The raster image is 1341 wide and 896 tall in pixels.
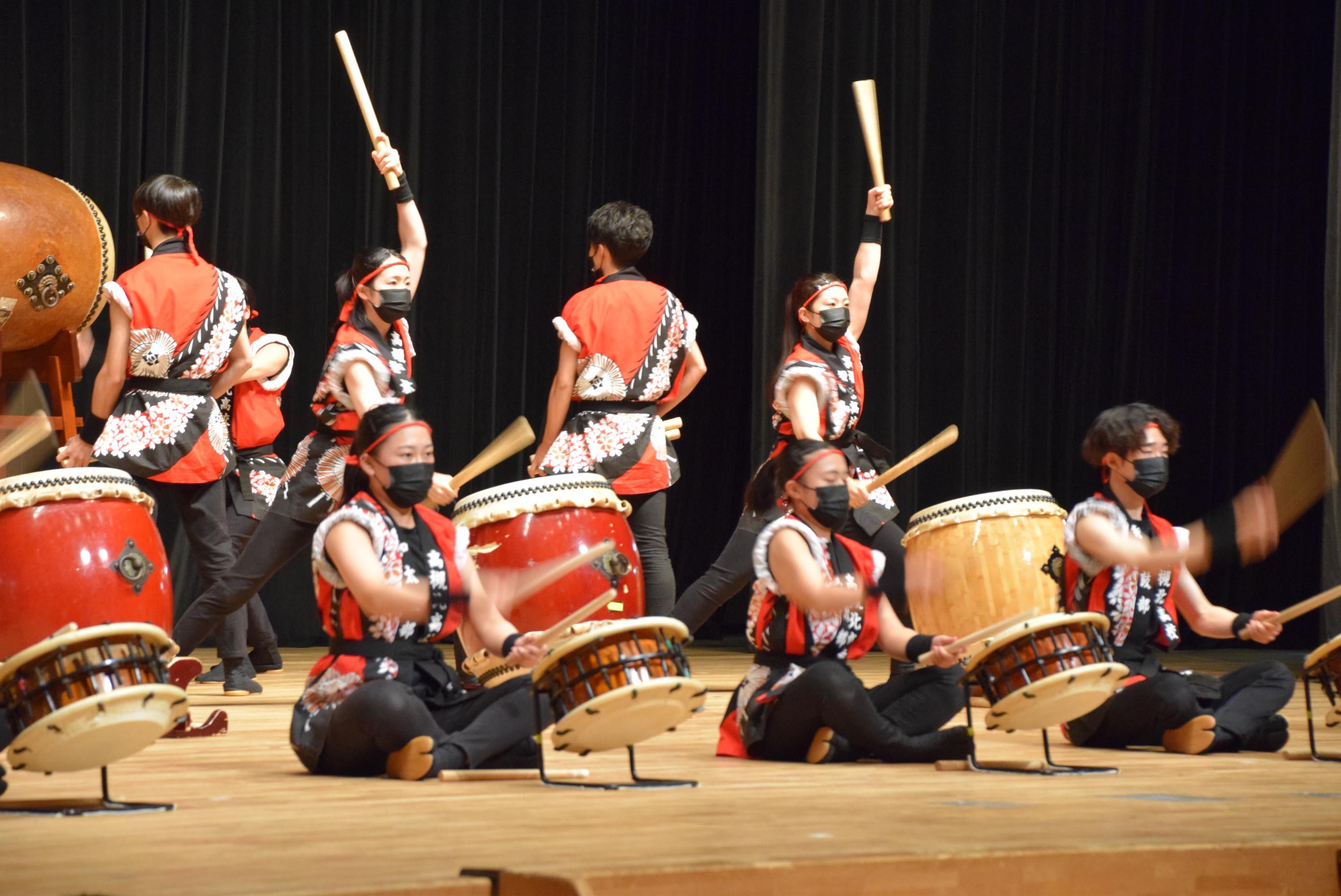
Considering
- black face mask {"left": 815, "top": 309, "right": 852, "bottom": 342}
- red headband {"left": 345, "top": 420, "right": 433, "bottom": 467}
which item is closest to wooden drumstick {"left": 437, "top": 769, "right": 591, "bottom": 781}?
red headband {"left": 345, "top": 420, "right": 433, "bottom": 467}

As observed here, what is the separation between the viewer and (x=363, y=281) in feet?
13.3

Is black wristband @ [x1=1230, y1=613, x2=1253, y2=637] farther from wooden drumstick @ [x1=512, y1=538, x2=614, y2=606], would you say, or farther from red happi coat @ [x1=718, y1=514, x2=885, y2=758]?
wooden drumstick @ [x1=512, y1=538, x2=614, y2=606]

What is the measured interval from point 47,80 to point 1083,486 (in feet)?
14.2

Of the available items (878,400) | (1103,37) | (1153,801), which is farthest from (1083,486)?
(1153,801)

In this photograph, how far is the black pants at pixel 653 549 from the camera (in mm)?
4625

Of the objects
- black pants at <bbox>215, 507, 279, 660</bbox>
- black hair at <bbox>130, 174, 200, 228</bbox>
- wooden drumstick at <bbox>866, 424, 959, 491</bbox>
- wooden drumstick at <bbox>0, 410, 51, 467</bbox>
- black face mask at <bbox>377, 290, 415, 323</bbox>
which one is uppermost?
black hair at <bbox>130, 174, 200, 228</bbox>

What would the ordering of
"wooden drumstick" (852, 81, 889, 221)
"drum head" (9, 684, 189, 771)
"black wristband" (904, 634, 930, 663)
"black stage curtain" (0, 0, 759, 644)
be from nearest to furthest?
→ "drum head" (9, 684, 189, 771)
"black wristband" (904, 634, 930, 663)
"wooden drumstick" (852, 81, 889, 221)
"black stage curtain" (0, 0, 759, 644)

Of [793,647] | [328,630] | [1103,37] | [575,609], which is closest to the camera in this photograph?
[328,630]

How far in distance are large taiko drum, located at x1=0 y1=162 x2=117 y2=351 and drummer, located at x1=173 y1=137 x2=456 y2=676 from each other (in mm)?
817

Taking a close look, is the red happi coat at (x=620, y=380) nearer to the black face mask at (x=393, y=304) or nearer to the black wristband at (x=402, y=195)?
the black wristband at (x=402, y=195)

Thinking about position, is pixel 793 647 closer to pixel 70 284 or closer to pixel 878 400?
pixel 70 284

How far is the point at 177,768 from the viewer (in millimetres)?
3232

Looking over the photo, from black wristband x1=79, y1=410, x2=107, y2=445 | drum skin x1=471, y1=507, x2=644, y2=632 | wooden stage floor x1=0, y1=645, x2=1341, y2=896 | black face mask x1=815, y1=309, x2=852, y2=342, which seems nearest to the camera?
wooden stage floor x1=0, y1=645, x2=1341, y2=896

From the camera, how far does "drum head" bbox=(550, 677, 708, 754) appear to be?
2799mm
